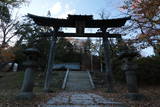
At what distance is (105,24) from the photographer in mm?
9555

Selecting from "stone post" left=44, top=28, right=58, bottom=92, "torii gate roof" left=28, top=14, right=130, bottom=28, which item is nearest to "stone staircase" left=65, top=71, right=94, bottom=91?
"stone post" left=44, top=28, right=58, bottom=92

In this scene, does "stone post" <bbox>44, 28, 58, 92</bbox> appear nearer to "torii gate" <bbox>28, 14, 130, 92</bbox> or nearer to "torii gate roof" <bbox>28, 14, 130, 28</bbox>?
"torii gate" <bbox>28, 14, 130, 92</bbox>

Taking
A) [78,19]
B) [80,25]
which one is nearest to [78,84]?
[80,25]

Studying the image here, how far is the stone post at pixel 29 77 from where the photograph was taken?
558 cm

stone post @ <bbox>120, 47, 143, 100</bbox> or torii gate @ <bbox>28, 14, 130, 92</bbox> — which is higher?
torii gate @ <bbox>28, 14, 130, 92</bbox>

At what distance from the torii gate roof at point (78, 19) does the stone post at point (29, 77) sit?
11.4 feet

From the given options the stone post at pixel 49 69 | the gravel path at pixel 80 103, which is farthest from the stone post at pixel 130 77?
the stone post at pixel 49 69

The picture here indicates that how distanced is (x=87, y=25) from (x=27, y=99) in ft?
19.4

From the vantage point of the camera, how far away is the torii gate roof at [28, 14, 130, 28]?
29.0 feet

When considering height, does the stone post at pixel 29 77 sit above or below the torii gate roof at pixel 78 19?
below

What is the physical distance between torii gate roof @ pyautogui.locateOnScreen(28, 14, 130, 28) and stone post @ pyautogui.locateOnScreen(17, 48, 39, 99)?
11.4 ft

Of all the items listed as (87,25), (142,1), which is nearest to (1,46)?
(87,25)

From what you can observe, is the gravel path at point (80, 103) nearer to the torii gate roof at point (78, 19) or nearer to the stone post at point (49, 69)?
the stone post at point (49, 69)

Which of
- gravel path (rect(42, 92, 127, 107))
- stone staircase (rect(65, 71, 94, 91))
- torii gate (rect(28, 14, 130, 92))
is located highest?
torii gate (rect(28, 14, 130, 92))
